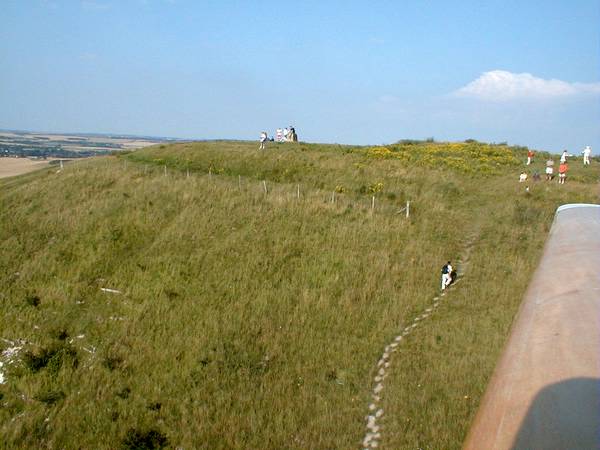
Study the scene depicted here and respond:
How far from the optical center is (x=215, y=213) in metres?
25.5

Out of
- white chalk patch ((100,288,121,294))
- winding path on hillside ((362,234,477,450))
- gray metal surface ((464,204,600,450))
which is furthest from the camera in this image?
white chalk patch ((100,288,121,294))

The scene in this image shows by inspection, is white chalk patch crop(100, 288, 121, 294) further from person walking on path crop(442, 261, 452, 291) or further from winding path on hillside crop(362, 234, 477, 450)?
person walking on path crop(442, 261, 452, 291)

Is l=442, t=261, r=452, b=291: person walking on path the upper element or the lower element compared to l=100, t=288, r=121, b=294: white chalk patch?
upper

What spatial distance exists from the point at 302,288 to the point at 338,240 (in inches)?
169

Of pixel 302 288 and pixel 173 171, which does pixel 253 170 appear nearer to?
pixel 173 171

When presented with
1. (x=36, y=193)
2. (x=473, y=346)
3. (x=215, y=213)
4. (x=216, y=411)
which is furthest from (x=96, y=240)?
(x=473, y=346)

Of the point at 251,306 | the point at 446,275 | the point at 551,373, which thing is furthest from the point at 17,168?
the point at 551,373

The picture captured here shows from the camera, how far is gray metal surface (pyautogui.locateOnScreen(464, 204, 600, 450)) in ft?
5.85

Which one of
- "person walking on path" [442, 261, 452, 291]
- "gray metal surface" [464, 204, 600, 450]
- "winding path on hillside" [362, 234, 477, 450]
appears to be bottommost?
"winding path on hillside" [362, 234, 477, 450]

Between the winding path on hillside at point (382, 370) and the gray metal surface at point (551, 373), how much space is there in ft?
30.9

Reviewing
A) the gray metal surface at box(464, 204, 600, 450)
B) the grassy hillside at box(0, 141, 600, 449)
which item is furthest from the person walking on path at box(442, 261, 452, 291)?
the gray metal surface at box(464, 204, 600, 450)

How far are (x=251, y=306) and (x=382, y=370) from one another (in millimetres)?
6107

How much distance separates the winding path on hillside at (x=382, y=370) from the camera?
1109 centimetres

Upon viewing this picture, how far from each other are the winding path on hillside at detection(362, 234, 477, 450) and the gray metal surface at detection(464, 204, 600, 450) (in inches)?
371
